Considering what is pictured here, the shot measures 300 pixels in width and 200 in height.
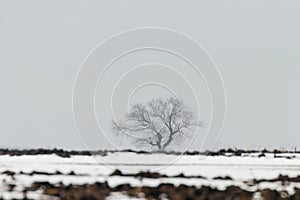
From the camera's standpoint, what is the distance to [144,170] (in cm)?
1902

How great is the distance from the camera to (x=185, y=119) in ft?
135

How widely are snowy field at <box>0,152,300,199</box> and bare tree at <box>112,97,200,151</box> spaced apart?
13.3 meters

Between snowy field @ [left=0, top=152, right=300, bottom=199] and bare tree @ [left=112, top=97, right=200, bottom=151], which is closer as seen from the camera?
snowy field @ [left=0, top=152, right=300, bottom=199]

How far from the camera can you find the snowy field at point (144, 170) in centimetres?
1622

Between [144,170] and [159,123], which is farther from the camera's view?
[159,123]

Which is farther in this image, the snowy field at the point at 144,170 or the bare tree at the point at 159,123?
the bare tree at the point at 159,123

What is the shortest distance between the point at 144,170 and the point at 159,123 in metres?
28.1

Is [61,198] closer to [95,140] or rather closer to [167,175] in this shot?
[167,175]

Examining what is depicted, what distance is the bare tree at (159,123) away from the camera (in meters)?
39.8

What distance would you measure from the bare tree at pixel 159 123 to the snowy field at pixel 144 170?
13292mm

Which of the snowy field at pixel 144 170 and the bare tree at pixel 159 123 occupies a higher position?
the bare tree at pixel 159 123

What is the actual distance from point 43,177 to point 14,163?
172 inches

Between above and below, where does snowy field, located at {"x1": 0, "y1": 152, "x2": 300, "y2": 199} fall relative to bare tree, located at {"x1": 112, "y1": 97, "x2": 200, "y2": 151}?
below

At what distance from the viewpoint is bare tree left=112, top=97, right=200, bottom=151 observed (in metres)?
39.8
